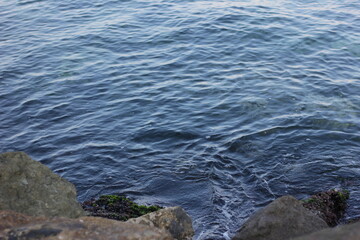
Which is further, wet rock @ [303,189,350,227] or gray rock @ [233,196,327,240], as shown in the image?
wet rock @ [303,189,350,227]

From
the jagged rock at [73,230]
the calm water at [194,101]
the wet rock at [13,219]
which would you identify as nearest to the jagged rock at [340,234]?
the jagged rock at [73,230]

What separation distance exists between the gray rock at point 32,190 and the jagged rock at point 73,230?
105 centimetres

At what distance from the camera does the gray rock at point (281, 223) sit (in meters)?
8.98

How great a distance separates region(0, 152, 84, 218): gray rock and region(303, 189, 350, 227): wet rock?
5423 millimetres

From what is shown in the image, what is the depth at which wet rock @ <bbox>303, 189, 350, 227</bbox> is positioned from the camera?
10.9 m

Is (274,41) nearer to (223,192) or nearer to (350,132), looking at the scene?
(350,132)

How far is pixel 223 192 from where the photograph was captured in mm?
12539

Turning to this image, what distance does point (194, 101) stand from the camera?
18125mm

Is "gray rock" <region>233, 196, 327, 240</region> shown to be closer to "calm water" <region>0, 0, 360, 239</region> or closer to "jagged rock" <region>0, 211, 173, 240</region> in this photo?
"calm water" <region>0, 0, 360, 239</region>

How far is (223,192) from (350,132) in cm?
554

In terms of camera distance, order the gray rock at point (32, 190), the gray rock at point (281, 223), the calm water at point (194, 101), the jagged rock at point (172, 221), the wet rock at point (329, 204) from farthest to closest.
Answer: the calm water at point (194, 101), the wet rock at point (329, 204), the jagged rock at point (172, 221), the gray rock at point (281, 223), the gray rock at point (32, 190)

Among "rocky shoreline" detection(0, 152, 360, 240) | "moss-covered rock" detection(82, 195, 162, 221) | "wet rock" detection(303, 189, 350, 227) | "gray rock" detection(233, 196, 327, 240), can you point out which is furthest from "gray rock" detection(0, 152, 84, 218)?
"wet rock" detection(303, 189, 350, 227)

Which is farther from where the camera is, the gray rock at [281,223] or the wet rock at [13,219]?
the gray rock at [281,223]

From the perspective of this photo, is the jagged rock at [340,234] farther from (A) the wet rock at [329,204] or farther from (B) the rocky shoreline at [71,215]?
(A) the wet rock at [329,204]
